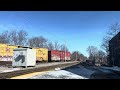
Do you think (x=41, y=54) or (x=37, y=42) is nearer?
(x=41, y=54)

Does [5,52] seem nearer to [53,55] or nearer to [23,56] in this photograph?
[23,56]

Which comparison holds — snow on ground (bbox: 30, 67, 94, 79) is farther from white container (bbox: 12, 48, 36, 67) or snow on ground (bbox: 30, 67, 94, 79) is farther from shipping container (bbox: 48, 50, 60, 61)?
shipping container (bbox: 48, 50, 60, 61)

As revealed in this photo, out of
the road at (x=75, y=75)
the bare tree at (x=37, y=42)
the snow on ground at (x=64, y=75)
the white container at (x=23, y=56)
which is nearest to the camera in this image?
the snow on ground at (x=64, y=75)

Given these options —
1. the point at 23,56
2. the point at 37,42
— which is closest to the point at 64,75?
the point at 23,56

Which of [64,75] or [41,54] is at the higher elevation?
[41,54]

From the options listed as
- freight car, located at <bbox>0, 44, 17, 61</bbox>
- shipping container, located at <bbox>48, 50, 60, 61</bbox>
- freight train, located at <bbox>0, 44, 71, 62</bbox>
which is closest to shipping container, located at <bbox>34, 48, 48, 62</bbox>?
freight train, located at <bbox>0, 44, 71, 62</bbox>

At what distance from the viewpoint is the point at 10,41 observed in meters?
105

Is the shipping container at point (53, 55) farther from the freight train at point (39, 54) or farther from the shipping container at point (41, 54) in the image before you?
the shipping container at point (41, 54)

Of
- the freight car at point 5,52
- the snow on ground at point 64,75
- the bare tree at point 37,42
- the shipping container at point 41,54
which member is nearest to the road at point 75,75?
the snow on ground at point 64,75

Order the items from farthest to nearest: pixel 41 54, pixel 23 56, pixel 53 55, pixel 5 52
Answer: pixel 53 55 < pixel 41 54 < pixel 5 52 < pixel 23 56

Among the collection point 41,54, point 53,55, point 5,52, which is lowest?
point 53,55
